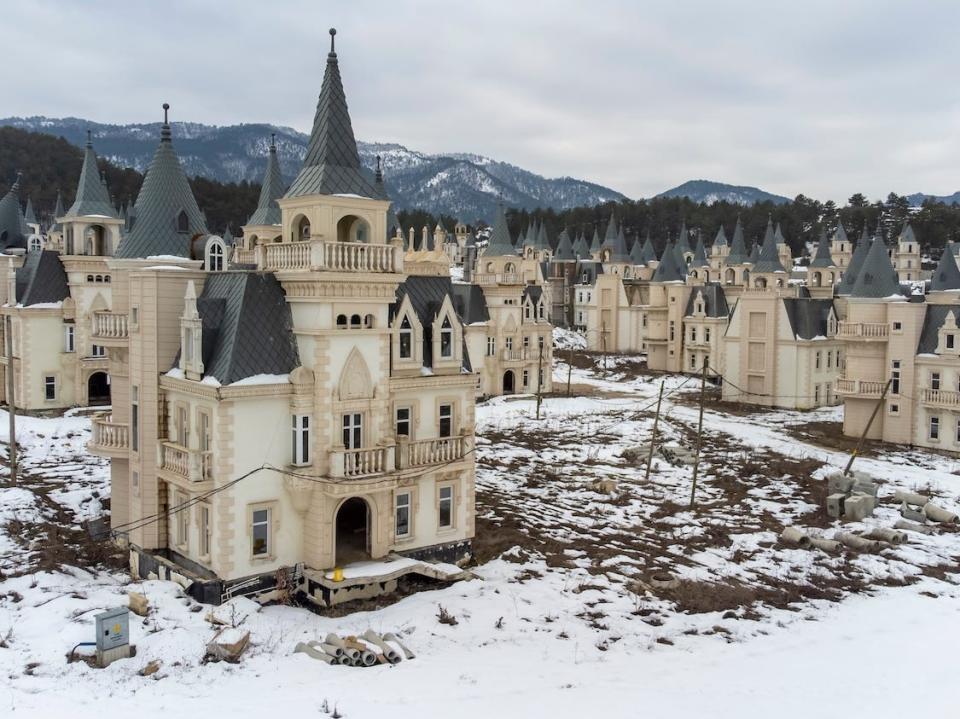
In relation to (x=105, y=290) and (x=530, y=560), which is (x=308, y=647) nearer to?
(x=530, y=560)

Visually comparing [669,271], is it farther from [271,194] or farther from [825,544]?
[825,544]

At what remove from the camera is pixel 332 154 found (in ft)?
78.5

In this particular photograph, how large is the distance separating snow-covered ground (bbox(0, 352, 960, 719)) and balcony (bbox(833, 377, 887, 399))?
36.6 feet

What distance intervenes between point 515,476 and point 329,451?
17.1 meters

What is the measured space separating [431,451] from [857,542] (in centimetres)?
1548

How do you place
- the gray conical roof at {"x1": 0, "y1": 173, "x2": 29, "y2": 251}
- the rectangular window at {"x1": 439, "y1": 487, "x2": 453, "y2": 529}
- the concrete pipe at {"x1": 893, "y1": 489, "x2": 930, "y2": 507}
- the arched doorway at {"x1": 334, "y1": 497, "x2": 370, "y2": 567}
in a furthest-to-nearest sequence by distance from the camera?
the gray conical roof at {"x1": 0, "y1": 173, "x2": 29, "y2": 251} → the concrete pipe at {"x1": 893, "y1": 489, "x2": 930, "y2": 507} → the rectangular window at {"x1": 439, "y1": 487, "x2": 453, "y2": 529} → the arched doorway at {"x1": 334, "y1": 497, "x2": 370, "y2": 567}

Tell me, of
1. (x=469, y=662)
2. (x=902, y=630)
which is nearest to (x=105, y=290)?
(x=469, y=662)

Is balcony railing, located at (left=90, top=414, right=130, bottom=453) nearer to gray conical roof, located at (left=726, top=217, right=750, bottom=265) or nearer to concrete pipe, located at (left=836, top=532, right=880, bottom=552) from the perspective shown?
concrete pipe, located at (left=836, top=532, right=880, bottom=552)

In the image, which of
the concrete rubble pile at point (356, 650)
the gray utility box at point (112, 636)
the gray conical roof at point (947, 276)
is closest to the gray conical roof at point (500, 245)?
the gray conical roof at point (947, 276)

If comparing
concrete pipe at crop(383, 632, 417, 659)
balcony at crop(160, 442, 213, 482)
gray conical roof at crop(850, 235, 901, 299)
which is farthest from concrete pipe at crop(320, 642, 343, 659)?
gray conical roof at crop(850, 235, 901, 299)

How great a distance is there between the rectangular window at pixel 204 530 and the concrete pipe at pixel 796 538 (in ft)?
63.5

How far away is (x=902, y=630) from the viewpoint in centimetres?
2178

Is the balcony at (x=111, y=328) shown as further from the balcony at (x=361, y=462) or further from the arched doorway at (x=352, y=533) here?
the arched doorway at (x=352, y=533)

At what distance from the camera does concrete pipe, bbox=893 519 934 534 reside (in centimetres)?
3044
